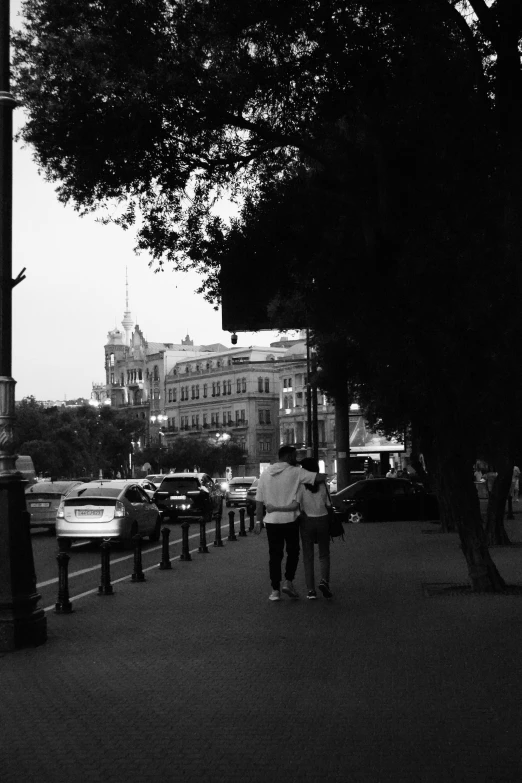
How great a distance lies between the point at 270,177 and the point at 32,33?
378 centimetres

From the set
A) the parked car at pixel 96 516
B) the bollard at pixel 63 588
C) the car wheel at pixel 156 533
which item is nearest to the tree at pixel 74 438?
the car wheel at pixel 156 533

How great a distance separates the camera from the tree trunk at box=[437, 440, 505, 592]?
15992 millimetres

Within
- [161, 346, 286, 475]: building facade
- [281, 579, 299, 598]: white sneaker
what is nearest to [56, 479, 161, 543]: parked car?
[281, 579, 299, 598]: white sneaker

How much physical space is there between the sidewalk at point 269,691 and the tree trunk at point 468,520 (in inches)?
26.5

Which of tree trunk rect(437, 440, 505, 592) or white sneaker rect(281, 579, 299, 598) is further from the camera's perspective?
tree trunk rect(437, 440, 505, 592)

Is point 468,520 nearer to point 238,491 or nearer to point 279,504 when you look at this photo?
point 279,504

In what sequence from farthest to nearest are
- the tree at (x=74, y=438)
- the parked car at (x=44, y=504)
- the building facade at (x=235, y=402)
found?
the building facade at (x=235, y=402)
the tree at (x=74, y=438)
the parked car at (x=44, y=504)

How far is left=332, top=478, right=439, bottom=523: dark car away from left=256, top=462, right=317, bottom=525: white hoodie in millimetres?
25461

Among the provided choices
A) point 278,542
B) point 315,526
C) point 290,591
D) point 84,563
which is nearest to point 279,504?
point 278,542

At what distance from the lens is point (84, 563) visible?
23.6 metres

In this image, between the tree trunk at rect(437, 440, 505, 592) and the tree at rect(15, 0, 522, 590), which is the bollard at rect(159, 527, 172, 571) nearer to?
the tree at rect(15, 0, 522, 590)

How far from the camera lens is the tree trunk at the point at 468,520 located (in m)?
16.0

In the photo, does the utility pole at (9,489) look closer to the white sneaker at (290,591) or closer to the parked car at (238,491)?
the white sneaker at (290,591)

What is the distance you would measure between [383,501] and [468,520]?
82.4 ft
